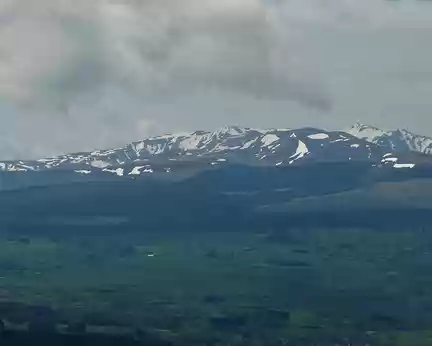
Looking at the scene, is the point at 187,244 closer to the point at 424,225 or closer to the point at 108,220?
the point at 108,220

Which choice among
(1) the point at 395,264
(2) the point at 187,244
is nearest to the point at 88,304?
(1) the point at 395,264

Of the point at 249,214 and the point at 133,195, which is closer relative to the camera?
the point at 249,214

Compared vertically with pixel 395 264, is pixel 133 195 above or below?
above

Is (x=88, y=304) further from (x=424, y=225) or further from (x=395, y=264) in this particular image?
(x=424, y=225)

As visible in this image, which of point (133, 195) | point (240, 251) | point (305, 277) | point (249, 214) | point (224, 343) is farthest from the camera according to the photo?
point (133, 195)

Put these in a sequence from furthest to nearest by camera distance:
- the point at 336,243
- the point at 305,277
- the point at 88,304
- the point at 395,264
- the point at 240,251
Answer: the point at 336,243, the point at 240,251, the point at 395,264, the point at 305,277, the point at 88,304

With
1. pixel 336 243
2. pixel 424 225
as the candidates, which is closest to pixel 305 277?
pixel 336 243
